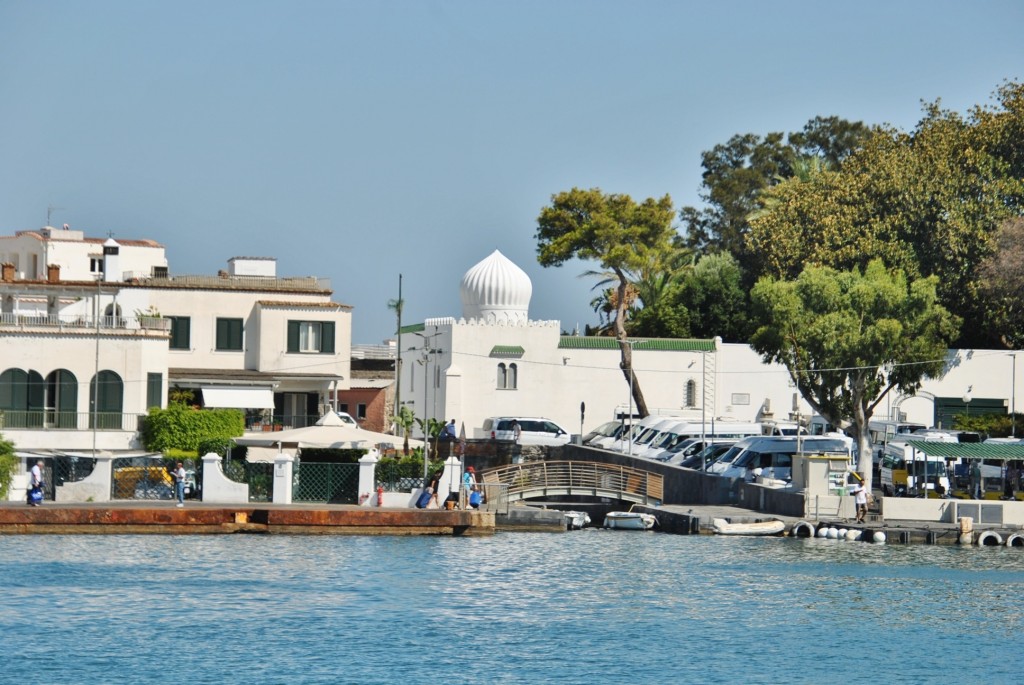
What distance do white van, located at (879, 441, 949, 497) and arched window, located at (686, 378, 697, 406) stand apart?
14067mm

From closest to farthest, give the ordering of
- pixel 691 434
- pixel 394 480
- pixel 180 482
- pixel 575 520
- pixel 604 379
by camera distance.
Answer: pixel 180 482, pixel 394 480, pixel 575 520, pixel 691 434, pixel 604 379

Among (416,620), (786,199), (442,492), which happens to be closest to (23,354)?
(442,492)

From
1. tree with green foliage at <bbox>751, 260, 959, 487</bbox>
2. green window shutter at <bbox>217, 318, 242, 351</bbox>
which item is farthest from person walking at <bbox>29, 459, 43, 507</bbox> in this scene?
tree with green foliage at <bbox>751, 260, 959, 487</bbox>

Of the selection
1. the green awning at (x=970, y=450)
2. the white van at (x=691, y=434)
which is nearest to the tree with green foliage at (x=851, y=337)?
the white van at (x=691, y=434)

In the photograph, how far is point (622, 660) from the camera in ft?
110

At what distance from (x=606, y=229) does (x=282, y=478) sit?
2484 centimetres

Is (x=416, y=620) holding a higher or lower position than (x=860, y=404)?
lower

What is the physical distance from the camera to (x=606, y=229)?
71000mm

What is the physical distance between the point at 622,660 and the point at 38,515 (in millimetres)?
20095

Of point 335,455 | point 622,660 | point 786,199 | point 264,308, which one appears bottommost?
point 622,660

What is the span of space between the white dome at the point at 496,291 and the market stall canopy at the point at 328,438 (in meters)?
19.1

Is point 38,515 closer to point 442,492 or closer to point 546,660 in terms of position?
point 442,492

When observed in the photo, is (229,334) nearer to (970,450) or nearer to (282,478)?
(282,478)

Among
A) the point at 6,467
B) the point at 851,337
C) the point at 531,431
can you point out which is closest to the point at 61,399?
the point at 6,467
